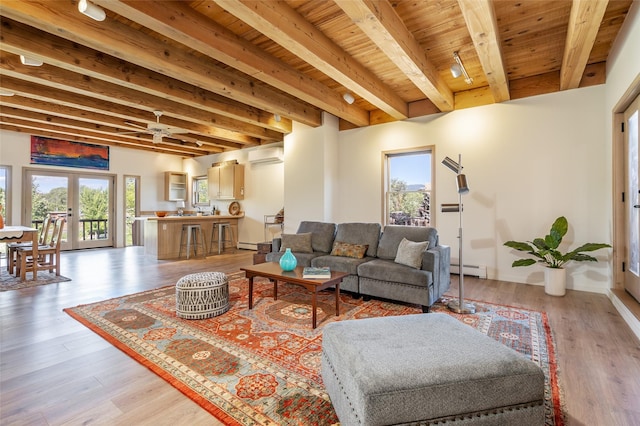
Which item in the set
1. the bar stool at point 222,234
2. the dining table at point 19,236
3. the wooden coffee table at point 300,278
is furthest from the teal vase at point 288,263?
the bar stool at point 222,234

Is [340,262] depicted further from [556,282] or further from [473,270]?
[556,282]

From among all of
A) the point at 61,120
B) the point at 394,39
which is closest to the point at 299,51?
the point at 394,39

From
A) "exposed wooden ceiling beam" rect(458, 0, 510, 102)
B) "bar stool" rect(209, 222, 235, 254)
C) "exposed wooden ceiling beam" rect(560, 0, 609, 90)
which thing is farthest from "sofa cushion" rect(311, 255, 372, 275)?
"bar stool" rect(209, 222, 235, 254)

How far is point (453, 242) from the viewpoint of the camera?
511cm

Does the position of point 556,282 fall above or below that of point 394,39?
below

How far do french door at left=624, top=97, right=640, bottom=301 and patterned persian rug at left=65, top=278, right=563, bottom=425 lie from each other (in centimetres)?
120

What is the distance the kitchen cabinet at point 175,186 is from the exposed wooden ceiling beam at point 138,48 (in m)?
5.84

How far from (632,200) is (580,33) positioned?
187cm

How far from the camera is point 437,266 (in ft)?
11.1

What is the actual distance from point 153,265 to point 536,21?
6700 millimetres

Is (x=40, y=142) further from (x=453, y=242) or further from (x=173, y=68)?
(x=453, y=242)

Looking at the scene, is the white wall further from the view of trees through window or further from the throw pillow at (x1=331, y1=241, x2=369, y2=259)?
the view of trees through window

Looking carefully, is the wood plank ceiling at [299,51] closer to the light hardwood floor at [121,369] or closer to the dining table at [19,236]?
the dining table at [19,236]

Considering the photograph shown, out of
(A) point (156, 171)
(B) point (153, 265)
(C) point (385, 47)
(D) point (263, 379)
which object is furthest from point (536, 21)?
(A) point (156, 171)
